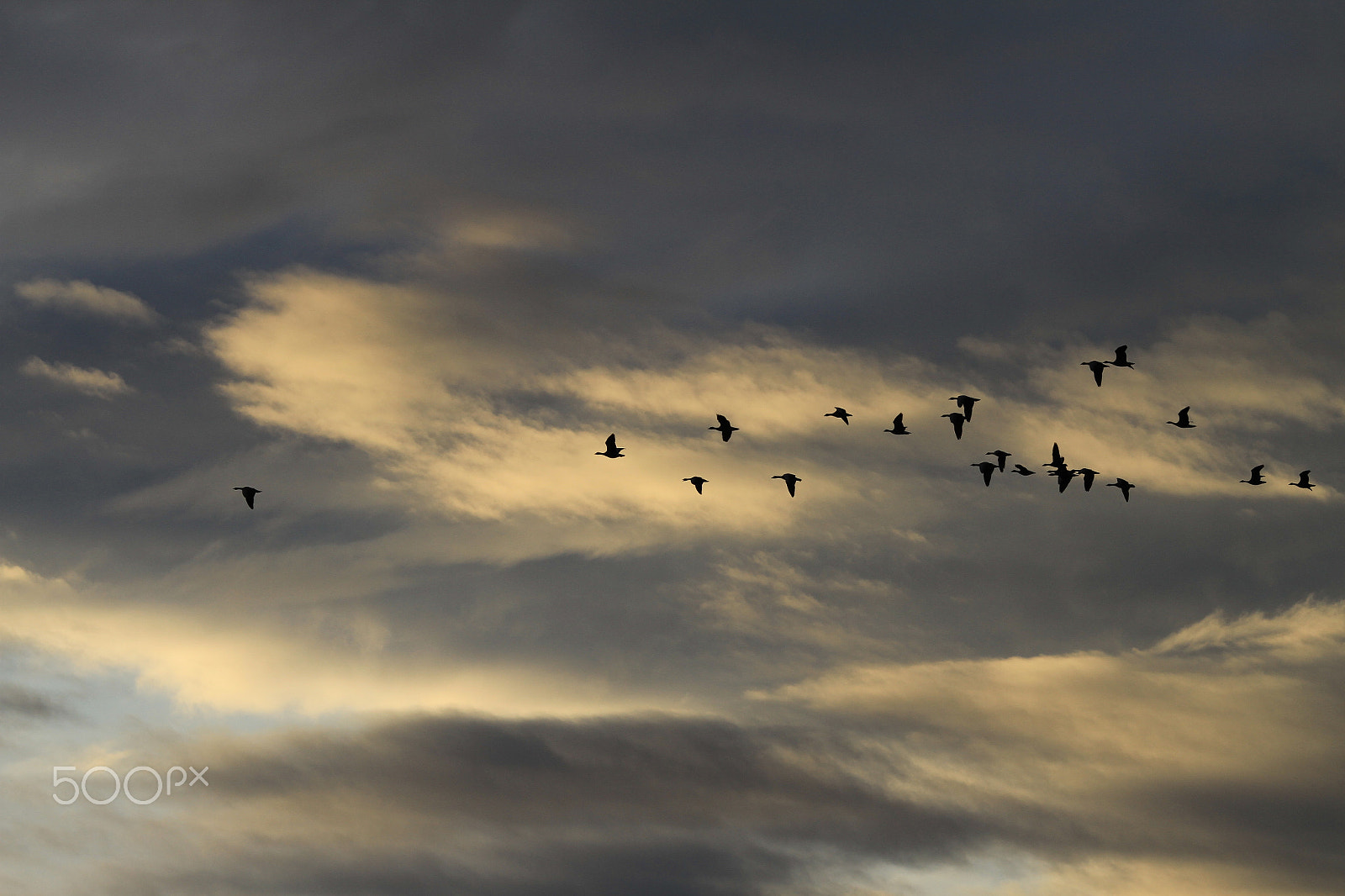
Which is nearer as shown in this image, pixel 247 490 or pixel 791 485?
pixel 247 490

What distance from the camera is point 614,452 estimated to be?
339ft

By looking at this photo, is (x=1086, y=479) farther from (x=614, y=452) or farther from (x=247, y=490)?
(x=247, y=490)

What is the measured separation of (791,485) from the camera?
110938mm

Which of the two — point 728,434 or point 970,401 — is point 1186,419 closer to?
point 970,401

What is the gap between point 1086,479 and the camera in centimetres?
10981

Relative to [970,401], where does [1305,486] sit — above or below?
below

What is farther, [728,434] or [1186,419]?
[1186,419]

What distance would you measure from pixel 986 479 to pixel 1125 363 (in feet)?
51.4

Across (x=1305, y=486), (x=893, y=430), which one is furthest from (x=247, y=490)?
(x=1305, y=486)

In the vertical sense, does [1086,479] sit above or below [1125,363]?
below

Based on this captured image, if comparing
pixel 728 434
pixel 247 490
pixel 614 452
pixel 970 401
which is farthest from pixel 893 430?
pixel 247 490

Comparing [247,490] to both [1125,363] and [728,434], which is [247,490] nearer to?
[728,434]

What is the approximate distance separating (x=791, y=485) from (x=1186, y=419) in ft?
120

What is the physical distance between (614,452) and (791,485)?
17.9m
